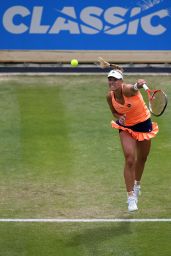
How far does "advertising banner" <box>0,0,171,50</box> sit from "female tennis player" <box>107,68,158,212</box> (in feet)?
28.1

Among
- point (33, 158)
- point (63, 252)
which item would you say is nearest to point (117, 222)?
point (63, 252)

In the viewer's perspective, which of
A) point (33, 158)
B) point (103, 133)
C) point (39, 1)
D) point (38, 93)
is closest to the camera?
point (33, 158)

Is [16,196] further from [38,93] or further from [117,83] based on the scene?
[38,93]

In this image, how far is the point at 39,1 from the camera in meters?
20.9

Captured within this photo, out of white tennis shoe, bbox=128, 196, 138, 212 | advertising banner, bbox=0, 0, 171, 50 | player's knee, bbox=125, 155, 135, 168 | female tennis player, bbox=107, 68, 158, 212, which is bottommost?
white tennis shoe, bbox=128, 196, 138, 212

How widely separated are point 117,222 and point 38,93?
7625 mm

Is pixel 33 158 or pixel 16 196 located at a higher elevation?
pixel 33 158

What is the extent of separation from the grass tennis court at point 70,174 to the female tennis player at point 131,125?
0.58 metres

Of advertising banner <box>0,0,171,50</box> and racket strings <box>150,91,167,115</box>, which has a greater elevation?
advertising banner <box>0,0,171,50</box>

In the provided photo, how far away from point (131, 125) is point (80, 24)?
9.01 meters

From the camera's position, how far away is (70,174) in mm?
14047

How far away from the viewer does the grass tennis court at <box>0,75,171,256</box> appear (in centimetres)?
1131

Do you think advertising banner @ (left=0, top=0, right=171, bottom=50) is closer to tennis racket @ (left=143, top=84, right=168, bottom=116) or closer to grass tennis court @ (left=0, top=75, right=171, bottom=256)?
grass tennis court @ (left=0, top=75, right=171, bottom=256)

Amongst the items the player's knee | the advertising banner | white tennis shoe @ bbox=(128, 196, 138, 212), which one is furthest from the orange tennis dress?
the advertising banner
